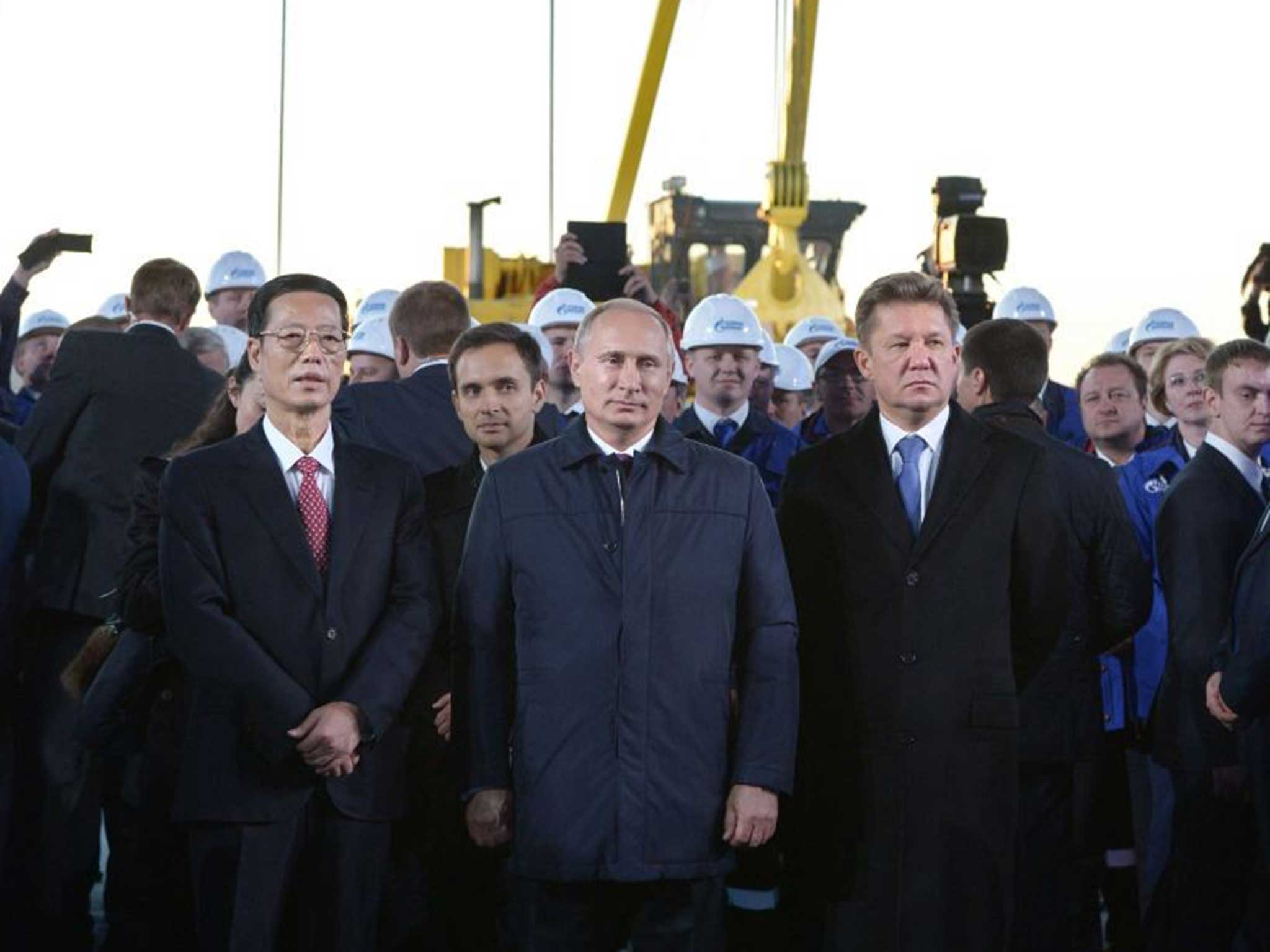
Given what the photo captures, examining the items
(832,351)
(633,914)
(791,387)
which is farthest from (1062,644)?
(791,387)

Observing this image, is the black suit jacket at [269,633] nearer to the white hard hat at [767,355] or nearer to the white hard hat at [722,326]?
the white hard hat at [722,326]

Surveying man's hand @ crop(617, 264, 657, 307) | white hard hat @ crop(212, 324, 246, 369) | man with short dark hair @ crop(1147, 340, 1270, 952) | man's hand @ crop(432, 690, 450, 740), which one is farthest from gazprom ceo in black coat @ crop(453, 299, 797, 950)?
man's hand @ crop(617, 264, 657, 307)

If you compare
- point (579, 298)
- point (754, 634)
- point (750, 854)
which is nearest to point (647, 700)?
point (754, 634)

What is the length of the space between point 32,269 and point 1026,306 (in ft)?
17.0

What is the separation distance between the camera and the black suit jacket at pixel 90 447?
6.95 meters

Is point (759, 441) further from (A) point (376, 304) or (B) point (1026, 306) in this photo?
(B) point (1026, 306)

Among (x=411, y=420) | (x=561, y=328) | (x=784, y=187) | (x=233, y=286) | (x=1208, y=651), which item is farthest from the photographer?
(x=784, y=187)

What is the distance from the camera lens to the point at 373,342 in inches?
335

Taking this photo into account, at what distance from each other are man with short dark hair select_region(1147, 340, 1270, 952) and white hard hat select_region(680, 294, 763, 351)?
97.2 inches

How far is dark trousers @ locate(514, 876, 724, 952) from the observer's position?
4836mm

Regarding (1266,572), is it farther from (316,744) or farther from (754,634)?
(316,744)

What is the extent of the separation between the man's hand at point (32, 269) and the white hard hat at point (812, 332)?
5.57 meters

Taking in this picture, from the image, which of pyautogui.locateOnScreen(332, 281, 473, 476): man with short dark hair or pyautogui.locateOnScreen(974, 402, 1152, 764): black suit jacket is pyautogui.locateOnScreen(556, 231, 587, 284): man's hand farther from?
pyautogui.locateOnScreen(974, 402, 1152, 764): black suit jacket

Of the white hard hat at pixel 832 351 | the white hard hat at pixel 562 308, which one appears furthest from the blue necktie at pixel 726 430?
the white hard hat at pixel 562 308
